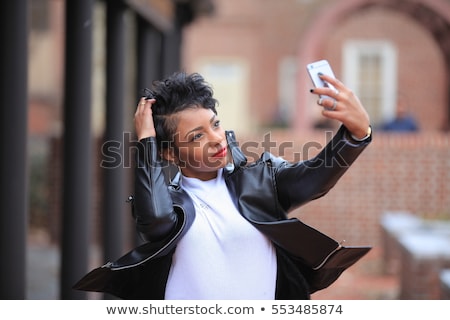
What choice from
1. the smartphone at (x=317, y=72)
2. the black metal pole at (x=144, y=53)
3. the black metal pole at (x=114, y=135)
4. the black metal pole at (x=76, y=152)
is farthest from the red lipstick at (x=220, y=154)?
the black metal pole at (x=144, y=53)

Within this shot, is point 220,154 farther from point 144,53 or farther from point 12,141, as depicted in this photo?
point 144,53

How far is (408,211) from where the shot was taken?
11023 mm

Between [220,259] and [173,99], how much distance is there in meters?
0.49

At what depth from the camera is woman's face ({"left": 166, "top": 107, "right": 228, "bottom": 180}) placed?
8.34ft

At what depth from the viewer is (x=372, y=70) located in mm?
19828

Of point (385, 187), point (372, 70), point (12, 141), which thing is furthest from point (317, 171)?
point (372, 70)

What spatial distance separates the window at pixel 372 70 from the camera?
64.1ft

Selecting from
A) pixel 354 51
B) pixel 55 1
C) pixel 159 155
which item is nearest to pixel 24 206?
pixel 159 155

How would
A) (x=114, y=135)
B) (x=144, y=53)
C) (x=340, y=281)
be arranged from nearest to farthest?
(x=114, y=135) → (x=144, y=53) → (x=340, y=281)

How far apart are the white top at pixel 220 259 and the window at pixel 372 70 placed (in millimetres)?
17118

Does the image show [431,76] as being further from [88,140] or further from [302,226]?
[302,226]

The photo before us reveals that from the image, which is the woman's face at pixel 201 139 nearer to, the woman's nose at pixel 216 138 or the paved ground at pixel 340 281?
the woman's nose at pixel 216 138

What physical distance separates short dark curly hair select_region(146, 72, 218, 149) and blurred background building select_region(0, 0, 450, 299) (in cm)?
191

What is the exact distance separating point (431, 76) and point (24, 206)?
1686cm
